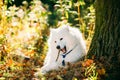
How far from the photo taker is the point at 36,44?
8742 millimetres

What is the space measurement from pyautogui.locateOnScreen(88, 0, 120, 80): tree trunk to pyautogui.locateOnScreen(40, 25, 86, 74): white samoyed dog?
67 centimetres

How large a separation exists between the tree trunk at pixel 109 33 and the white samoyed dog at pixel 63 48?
2.19 feet

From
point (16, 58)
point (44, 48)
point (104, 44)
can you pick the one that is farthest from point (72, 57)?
point (44, 48)

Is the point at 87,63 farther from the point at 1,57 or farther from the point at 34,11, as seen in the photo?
the point at 34,11

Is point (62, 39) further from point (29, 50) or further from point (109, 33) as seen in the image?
point (29, 50)

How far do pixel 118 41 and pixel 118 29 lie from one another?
0.20 metres

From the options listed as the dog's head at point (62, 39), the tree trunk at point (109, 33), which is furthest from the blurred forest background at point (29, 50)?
the dog's head at point (62, 39)

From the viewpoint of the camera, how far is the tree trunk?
5605 mm

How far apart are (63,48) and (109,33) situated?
3.40 feet

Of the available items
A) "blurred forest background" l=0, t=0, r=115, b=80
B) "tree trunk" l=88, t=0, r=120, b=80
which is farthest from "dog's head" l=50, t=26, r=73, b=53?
"tree trunk" l=88, t=0, r=120, b=80

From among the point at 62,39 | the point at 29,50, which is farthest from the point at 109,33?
the point at 29,50

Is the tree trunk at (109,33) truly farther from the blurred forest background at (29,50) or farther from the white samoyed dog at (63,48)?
the white samoyed dog at (63,48)

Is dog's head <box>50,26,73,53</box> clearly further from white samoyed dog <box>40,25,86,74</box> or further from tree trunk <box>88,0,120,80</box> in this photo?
tree trunk <box>88,0,120,80</box>

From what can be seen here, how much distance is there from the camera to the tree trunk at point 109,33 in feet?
18.4
